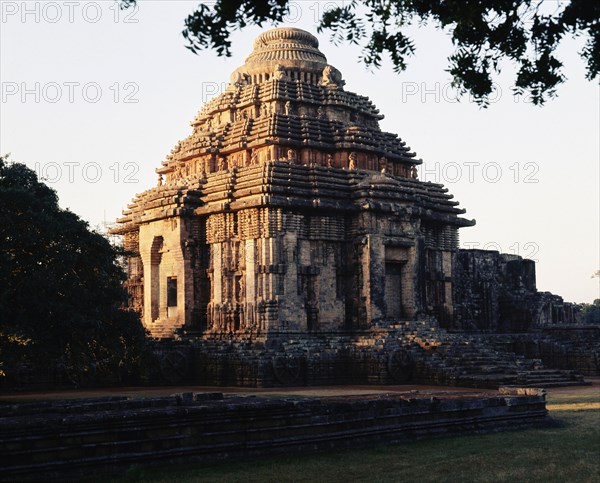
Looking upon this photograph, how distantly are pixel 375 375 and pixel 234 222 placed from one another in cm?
893

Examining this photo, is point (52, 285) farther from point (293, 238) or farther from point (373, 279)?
point (373, 279)

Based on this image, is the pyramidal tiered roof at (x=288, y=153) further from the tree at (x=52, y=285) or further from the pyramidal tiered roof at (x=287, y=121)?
the tree at (x=52, y=285)

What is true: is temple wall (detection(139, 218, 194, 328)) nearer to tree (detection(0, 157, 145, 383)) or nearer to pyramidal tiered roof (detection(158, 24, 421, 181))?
pyramidal tiered roof (detection(158, 24, 421, 181))

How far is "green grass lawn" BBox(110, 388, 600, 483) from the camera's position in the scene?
11.8 m

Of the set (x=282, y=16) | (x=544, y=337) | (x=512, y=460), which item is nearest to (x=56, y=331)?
(x=512, y=460)

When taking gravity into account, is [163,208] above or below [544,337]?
above

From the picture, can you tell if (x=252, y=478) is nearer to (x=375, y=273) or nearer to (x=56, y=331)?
(x=56, y=331)

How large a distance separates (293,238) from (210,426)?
21218mm

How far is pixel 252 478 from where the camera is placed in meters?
11.8

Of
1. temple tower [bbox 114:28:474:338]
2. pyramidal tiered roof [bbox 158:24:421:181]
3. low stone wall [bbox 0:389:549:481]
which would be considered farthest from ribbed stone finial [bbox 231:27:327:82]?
low stone wall [bbox 0:389:549:481]

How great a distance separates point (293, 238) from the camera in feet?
112

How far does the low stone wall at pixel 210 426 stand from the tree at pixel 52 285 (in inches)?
231

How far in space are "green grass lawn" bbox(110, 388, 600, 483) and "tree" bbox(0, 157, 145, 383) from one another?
33.7 feet

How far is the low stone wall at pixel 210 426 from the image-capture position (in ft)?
38.1
